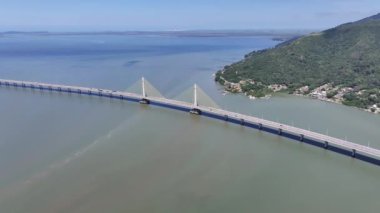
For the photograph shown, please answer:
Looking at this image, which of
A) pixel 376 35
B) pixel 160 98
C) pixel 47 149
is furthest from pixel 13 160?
pixel 376 35

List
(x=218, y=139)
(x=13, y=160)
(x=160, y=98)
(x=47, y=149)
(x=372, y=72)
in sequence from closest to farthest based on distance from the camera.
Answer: (x=13, y=160) < (x=47, y=149) < (x=218, y=139) < (x=160, y=98) < (x=372, y=72)

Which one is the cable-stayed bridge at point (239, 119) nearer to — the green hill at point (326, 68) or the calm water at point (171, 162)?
the calm water at point (171, 162)

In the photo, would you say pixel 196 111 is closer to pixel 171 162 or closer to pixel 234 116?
pixel 234 116

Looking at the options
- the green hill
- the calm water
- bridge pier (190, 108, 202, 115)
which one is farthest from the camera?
the green hill

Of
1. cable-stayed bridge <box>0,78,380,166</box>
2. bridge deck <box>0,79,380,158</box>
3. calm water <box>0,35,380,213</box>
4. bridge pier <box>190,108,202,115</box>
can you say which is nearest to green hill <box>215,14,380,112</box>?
calm water <box>0,35,380,213</box>

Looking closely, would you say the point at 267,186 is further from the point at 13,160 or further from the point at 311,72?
the point at 311,72

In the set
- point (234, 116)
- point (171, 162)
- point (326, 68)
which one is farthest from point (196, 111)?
point (326, 68)

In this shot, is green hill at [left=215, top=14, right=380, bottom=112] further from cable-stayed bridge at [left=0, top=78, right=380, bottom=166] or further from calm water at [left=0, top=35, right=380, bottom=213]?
cable-stayed bridge at [left=0, top=78, right=380, bottom=166]
